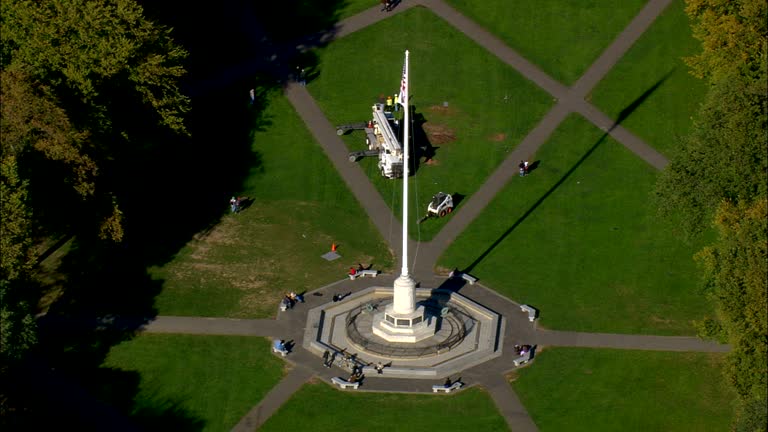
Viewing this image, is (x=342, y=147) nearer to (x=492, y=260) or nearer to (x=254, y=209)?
(x=254, y=209)

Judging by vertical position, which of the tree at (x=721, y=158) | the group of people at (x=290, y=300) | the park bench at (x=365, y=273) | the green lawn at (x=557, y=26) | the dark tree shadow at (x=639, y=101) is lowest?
the group of people at (x=290, y=300)

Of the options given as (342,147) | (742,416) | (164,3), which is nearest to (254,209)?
(342,147)

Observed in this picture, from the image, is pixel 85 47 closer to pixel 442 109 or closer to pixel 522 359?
pixel 442 109

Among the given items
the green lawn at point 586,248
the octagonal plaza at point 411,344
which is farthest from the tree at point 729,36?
the octagonal plaza at point 411,344

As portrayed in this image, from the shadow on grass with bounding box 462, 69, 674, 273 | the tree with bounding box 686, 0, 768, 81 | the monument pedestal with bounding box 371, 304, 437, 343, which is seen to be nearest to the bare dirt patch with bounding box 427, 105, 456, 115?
the shadow on grass with bounding box 462, 69, 674, 273

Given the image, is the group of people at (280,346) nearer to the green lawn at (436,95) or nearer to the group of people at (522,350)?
the group of people at (522,350)

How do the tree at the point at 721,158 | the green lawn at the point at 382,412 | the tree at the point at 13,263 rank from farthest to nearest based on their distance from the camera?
1. the tree at the point at 721,158
2. the green lawn at the point at 382,412
3. the tree at the point at 13,263

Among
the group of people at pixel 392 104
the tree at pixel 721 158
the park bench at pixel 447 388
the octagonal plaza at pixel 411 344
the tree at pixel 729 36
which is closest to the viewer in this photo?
the park bench at pixel 447 388

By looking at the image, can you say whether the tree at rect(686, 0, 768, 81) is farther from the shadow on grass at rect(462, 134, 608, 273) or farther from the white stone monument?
the white stone monument
